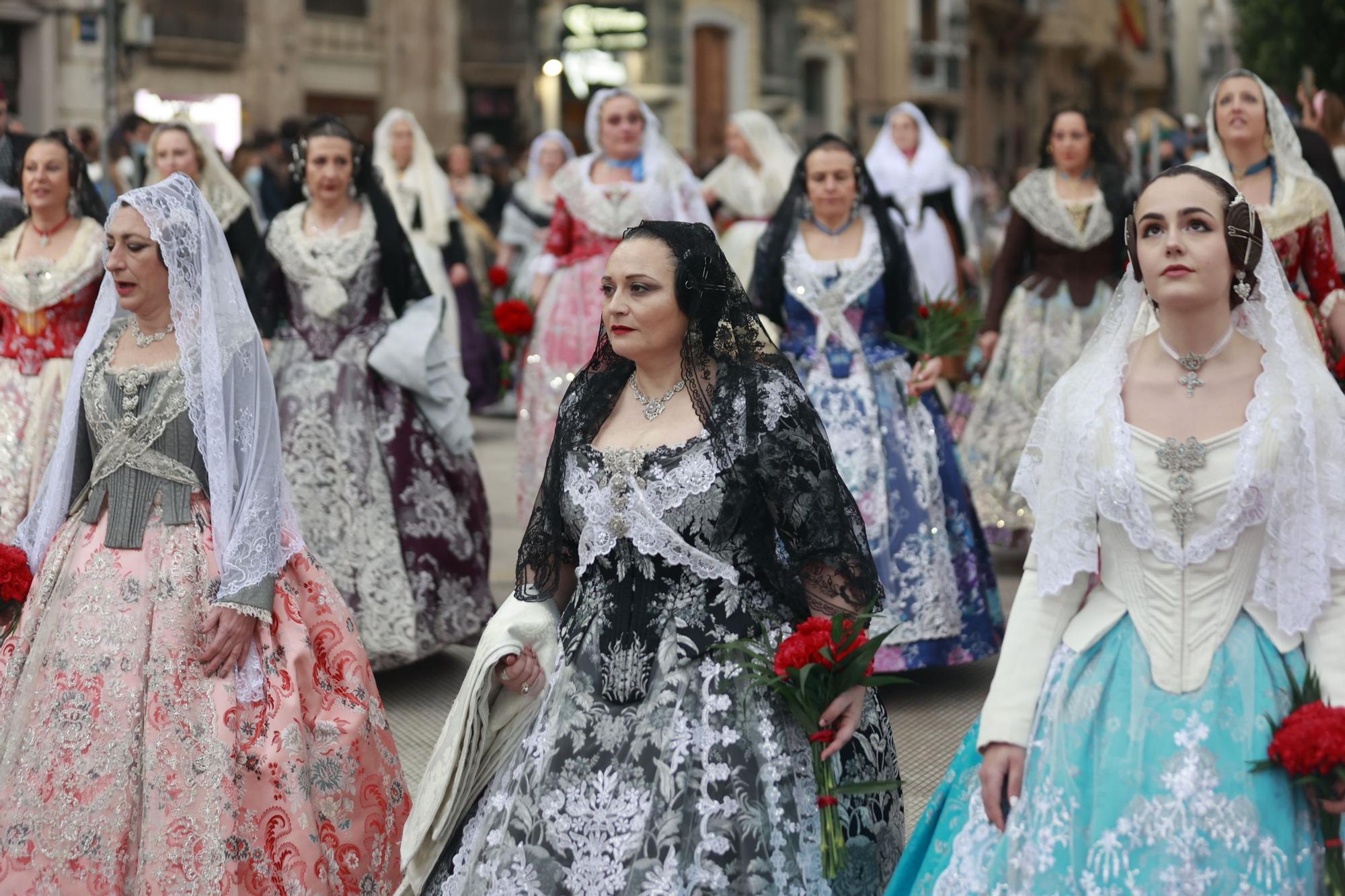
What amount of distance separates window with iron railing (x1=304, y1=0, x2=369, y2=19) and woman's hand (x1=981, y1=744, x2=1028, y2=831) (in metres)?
24.8

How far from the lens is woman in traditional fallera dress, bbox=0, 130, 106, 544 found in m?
6.31

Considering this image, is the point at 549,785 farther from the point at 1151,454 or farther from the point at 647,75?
the point at 647,75

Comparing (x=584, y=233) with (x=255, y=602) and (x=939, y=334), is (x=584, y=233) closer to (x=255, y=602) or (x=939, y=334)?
(x=939, y=334)

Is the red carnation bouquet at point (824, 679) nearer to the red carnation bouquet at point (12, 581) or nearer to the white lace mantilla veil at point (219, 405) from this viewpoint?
the white lace mantilla veil at point (219, 405)

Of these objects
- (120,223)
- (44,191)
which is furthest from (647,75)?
(120,223)

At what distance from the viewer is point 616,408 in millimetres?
3979

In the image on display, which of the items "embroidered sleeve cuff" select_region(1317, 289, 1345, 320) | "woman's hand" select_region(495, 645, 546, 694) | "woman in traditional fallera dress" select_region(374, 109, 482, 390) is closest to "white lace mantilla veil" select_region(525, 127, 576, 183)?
"woman in traditional fallera dress" select_region(374, 109, 482, 390)

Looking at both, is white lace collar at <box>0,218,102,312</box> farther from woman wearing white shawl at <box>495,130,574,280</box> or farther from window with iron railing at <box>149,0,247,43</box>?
window with iron railing at <box>149,0,247,43</box>

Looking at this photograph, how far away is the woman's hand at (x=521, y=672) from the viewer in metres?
3.90

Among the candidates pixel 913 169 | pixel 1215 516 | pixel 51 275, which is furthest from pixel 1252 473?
pixel 913 169

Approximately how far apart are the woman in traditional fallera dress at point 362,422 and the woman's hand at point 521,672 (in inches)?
109

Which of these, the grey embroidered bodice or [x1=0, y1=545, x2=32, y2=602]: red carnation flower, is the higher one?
the grey embroidered bodice

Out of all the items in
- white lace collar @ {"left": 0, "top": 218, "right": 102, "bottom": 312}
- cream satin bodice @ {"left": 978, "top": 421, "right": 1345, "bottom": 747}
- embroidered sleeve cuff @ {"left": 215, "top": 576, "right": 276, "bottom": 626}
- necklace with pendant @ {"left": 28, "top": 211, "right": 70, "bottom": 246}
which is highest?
necklace with pendant @ {"left": 28, "top": 211, "right": 70, "bottom": 246}
